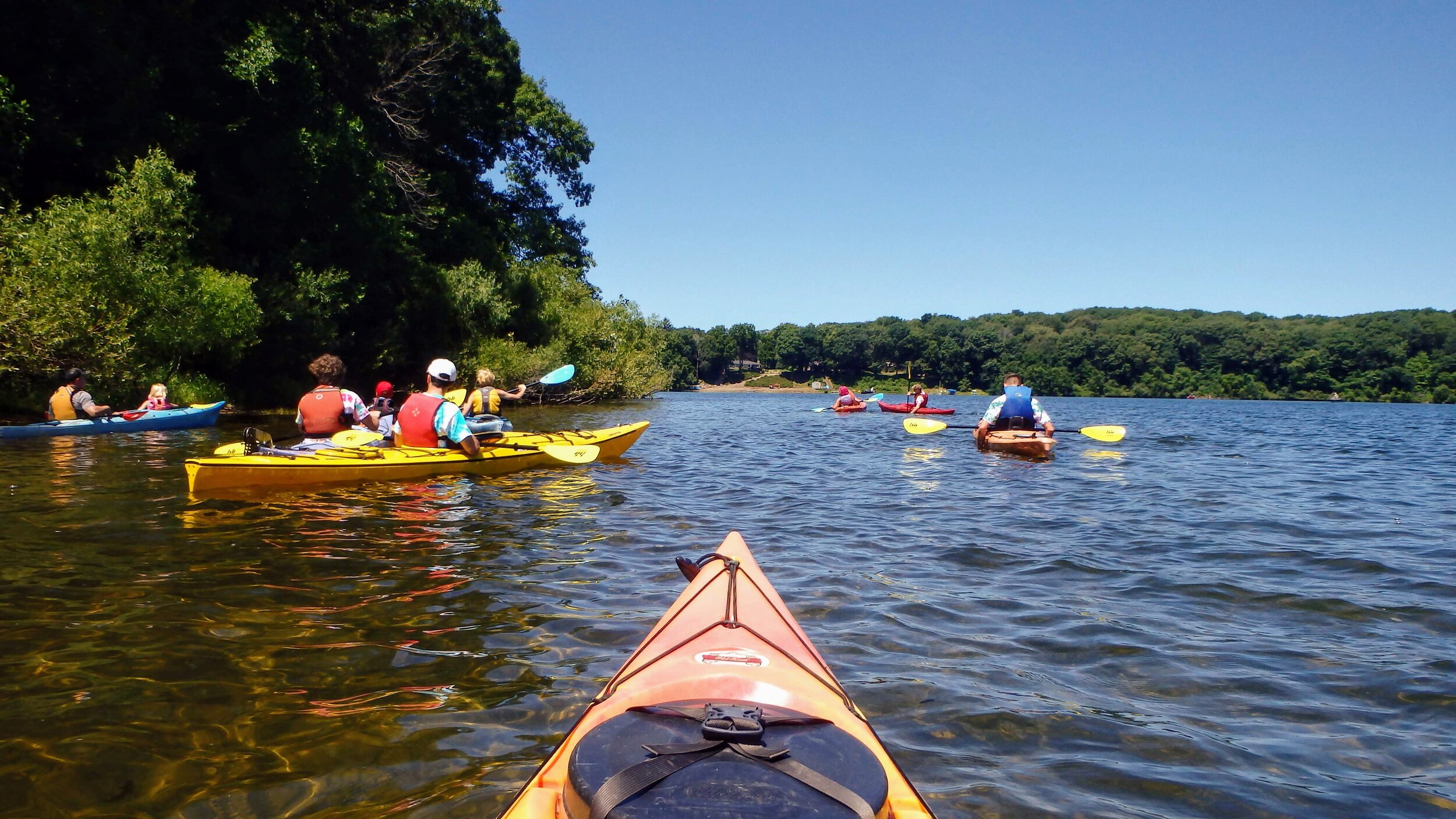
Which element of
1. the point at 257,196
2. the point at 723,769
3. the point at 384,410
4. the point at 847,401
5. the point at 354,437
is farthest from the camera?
the point at 847,401

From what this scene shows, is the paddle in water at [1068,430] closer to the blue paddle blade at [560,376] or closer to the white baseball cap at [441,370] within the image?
the blue paddle blade at [560,376]

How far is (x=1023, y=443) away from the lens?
1329cm

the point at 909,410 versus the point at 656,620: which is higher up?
the point at 909,410

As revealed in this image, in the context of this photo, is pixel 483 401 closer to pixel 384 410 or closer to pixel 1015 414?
pixel 384 410

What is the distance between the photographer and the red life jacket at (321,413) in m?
8.86

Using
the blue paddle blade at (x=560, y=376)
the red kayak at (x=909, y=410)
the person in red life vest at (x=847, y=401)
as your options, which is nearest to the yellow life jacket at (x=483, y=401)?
the blue paddle blade at (x=560, y=376)

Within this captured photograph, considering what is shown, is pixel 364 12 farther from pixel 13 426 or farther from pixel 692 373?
pixel 692 373

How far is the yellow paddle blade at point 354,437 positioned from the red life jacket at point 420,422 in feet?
1.13

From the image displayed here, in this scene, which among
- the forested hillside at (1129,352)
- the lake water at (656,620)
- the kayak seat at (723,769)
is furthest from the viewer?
the forested hillside at (1129,352)

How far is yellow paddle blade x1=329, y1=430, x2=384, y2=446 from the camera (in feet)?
Result: 28.5

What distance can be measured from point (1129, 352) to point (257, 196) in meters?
87.2

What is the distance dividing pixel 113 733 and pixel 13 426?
520 inches

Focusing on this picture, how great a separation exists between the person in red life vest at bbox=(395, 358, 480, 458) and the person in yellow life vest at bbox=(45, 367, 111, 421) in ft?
26.3

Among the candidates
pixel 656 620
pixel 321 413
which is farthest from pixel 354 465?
pixel 656 620
